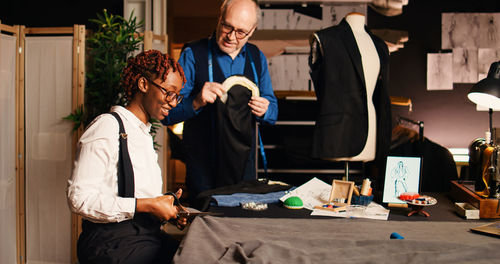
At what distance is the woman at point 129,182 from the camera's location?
62.4 inches

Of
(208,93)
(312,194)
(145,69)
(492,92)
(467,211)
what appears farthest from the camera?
(208,93)

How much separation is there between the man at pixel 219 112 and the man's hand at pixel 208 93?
13 mm

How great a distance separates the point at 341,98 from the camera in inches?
123

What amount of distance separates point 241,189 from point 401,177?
2.50 ft

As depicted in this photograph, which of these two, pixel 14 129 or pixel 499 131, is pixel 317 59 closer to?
pixel 499 131

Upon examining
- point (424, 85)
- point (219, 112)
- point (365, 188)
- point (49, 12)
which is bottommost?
point (365, 188)

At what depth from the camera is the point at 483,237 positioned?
173 cm

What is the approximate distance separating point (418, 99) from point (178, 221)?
4683mm

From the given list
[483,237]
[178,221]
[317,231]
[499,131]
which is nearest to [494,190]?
[499,131]

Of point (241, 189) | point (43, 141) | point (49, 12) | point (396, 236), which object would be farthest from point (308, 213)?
point (49, 12)

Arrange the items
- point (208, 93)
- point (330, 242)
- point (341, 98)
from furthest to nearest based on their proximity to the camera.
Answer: point (341, 98)
point (208, 93)
point (330, 242)

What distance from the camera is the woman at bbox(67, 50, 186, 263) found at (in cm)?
159

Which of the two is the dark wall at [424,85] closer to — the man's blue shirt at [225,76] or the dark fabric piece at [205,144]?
the man's blue shirt at [225,76]

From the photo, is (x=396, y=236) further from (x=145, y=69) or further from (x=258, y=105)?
(x=258, y=105)
